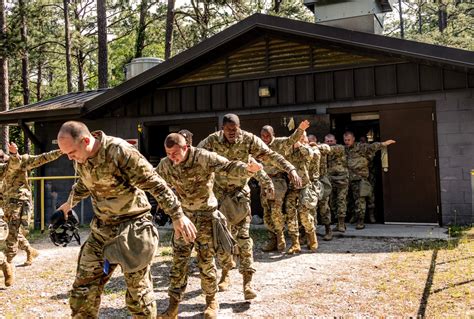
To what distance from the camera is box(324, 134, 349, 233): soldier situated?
8.66m

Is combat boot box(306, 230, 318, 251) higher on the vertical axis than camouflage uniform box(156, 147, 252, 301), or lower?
lower

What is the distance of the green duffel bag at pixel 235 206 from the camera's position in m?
4.98

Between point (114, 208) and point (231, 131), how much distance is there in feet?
6.53

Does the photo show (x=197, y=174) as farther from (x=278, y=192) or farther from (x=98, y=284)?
(x=278, y=192)

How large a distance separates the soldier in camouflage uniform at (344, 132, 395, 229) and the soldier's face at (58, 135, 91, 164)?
22.3 ft

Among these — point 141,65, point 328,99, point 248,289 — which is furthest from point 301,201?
point 141,65

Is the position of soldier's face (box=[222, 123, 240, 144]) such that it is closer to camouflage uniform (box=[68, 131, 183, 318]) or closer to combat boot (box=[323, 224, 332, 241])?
camouflage uniform (box=[68, 131, 183, 318])

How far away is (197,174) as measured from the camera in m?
4.22

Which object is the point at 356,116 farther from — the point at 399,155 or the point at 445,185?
the point at 445,185

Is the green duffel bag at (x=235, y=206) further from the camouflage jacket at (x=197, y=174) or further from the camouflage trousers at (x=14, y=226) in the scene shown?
the camouflage trousers at (x=14, y=226)

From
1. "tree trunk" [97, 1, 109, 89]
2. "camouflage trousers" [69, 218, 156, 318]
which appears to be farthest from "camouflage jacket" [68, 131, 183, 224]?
"tree trunk" [97, 1, 109, 89]

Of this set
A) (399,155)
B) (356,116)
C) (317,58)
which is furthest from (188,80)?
(399,155)

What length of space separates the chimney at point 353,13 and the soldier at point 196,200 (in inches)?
310

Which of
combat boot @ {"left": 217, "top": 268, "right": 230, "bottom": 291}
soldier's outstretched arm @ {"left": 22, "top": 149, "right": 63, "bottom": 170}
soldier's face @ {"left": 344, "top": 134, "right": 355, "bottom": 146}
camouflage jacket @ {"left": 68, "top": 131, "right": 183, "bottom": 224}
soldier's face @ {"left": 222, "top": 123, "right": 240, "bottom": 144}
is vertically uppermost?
soldier's face @ {"left": 344, "top": 134, "right": 355, "bottom": 146}
